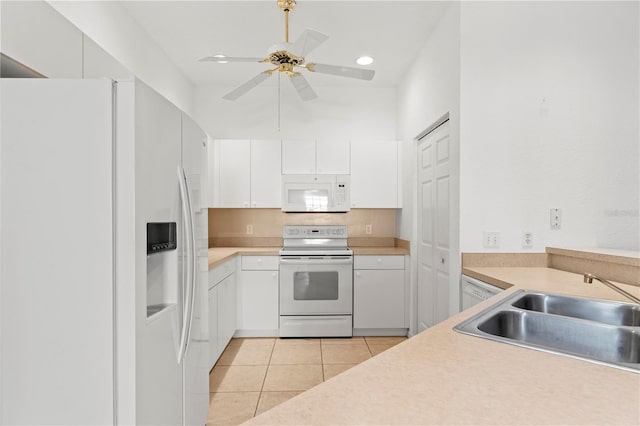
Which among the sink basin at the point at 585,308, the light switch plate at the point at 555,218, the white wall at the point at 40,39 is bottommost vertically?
Answer: the sink basin at the point at 585,308

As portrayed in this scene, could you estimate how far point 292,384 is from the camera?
106 inches

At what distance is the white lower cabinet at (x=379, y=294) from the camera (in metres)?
3.78

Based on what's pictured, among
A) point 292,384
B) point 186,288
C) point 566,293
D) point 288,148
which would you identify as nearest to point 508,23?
point 566,293

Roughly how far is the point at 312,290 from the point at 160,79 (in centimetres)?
245

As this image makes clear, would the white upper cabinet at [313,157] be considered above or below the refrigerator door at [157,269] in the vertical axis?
above

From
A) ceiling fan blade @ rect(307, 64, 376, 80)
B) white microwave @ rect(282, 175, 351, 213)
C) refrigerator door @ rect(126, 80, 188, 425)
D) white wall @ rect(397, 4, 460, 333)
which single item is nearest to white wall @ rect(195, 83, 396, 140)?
white wall @ rect(397, 4, 460, 333)

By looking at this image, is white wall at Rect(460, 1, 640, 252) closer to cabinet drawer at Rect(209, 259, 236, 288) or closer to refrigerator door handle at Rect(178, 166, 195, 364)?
refrigerator door handle at Rect(178, 166, 195, 364)

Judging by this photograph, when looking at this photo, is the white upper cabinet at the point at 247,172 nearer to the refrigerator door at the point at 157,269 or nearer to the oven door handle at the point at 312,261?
the oven door handle at the point at 312,261

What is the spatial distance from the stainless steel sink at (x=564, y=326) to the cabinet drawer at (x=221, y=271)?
6.81 feet

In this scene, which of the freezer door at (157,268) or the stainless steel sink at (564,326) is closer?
the stainless steel sink at (564,326)

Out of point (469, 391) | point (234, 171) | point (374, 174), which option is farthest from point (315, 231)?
point (469, 391)

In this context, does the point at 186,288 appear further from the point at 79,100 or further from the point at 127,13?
the point at 127,13

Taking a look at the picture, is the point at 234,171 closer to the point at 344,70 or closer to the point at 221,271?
the point at 221,271

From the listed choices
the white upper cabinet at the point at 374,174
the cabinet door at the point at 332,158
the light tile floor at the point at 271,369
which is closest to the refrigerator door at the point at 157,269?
the light tile floor at the point at 271,369
